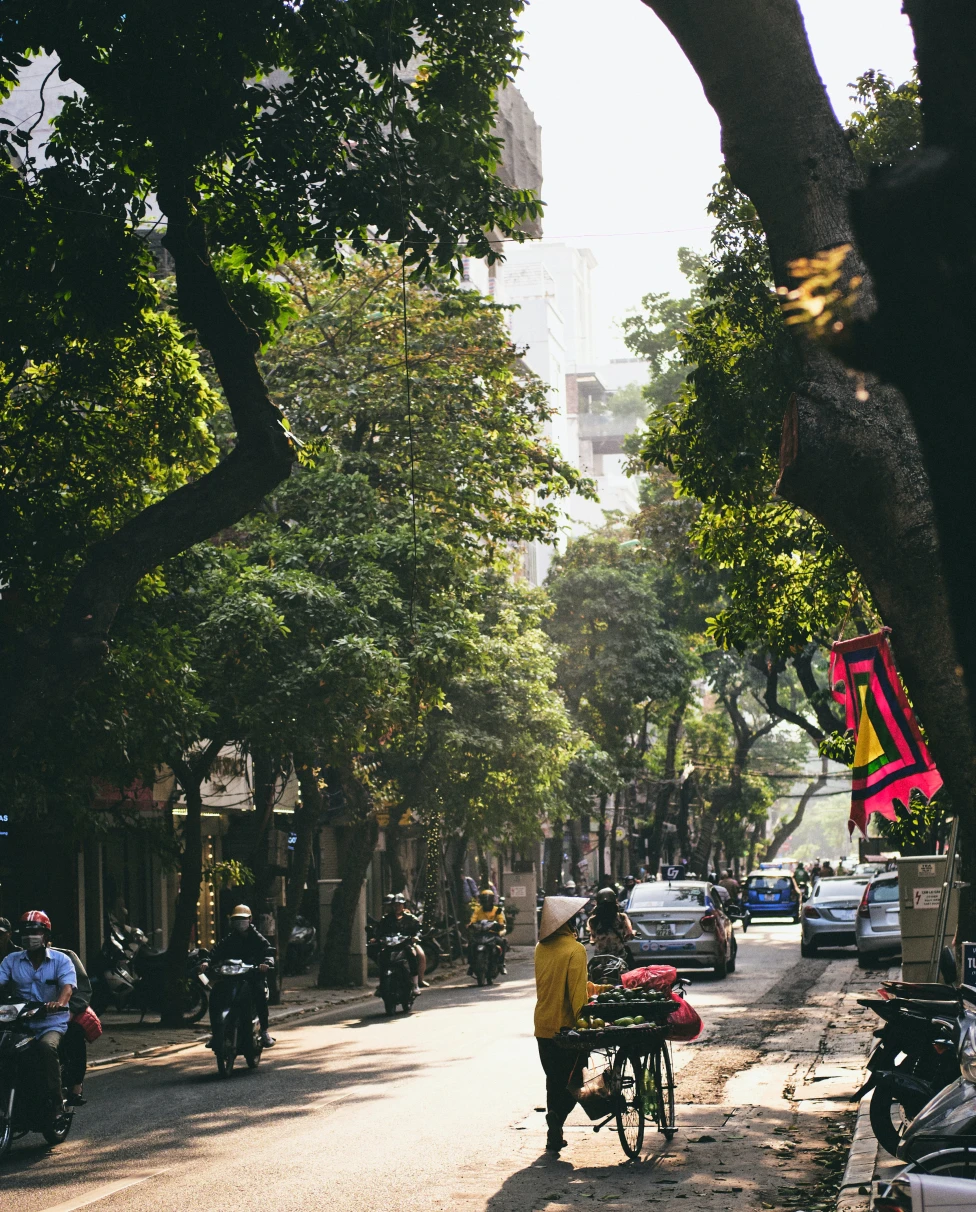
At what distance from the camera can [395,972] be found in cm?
2023

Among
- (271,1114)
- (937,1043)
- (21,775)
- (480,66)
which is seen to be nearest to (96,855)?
(21,775)

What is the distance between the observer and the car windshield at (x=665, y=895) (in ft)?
83.5

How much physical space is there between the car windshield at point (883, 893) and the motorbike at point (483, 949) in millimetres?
6221

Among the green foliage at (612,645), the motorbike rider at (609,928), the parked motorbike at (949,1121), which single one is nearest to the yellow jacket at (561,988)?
the motorbike rider at (609,928)

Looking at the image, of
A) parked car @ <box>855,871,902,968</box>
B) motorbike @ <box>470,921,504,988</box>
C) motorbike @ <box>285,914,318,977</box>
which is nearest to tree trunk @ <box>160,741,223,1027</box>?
motorbike @ <box>470,921,504,988</box>

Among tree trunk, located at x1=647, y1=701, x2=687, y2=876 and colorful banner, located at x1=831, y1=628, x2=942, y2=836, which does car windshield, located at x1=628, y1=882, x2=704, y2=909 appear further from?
tree trunk, located at x1=647, y1=701, x2=687, y2=876

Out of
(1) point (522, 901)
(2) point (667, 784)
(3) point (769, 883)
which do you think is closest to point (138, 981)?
(1) point (522, 901)

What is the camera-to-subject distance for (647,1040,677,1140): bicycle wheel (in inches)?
405

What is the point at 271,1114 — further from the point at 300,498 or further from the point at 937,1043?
the point at 300,498

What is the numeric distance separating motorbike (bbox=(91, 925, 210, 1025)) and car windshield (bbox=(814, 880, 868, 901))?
13.2 m

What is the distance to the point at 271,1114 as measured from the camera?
11.8 metres

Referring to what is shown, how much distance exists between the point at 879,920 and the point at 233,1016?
14.2m

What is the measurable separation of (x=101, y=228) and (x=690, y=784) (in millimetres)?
60469

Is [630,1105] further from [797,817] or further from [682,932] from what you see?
[797,817]
